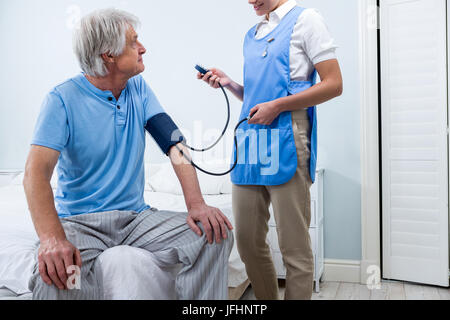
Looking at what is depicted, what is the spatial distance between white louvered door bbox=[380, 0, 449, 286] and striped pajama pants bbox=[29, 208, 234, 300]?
1.38m

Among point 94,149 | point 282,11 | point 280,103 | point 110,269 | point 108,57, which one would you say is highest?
point 282,11

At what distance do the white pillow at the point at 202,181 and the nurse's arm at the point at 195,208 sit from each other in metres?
0.90

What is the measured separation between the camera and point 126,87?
993 mm

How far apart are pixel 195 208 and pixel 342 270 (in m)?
1.40

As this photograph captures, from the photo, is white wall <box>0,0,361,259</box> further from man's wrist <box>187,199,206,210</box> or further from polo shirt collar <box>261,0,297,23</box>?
man's wrist <box>187,199,206,210</box>

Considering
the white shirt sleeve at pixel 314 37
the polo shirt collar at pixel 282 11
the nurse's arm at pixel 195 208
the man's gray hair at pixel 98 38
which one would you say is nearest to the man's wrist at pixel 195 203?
the nurse's arm at pixel 195 208

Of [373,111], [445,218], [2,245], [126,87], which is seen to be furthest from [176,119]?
[445,218]

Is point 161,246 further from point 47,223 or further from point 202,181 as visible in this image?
point 202,181

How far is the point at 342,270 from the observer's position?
2.02m

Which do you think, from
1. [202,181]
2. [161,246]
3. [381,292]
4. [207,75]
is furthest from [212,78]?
[381,292]

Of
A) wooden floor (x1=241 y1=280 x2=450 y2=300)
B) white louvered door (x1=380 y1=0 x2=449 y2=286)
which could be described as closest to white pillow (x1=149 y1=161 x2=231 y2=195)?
wooden floor (x1=241 y1=280 x2=450 y2=300)

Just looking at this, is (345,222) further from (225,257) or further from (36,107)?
(36,107)

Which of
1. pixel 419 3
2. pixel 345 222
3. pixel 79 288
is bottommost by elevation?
pixel 345 222
